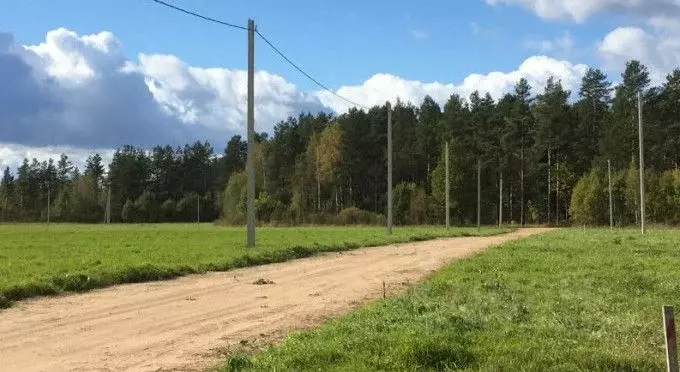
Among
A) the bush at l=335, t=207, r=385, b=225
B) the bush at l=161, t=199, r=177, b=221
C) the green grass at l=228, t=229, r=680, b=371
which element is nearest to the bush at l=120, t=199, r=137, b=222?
the bush at l=161, t=199, r=177, b=221

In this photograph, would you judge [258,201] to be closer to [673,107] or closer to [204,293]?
[673,107]

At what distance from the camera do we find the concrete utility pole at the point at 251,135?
98.8ft

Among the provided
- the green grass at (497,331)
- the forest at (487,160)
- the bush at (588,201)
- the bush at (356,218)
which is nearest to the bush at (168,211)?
the forest at (487,160)

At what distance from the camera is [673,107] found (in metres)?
99.1

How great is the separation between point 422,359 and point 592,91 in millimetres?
114484

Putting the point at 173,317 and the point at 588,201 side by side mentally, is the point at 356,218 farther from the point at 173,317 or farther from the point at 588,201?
the point at 173,317

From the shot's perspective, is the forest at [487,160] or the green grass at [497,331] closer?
the green grass at [497,331]

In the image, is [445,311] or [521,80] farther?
[521,80]

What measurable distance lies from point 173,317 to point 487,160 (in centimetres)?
10257

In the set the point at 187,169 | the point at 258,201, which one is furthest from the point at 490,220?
the point at 187,169

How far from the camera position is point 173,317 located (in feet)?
40.0

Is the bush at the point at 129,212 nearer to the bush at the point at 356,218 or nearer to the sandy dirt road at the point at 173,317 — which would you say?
the bush at the point at 356,218

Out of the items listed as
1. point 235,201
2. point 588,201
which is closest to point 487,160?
point 588,201

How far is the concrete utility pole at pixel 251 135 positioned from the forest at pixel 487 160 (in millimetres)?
69565
